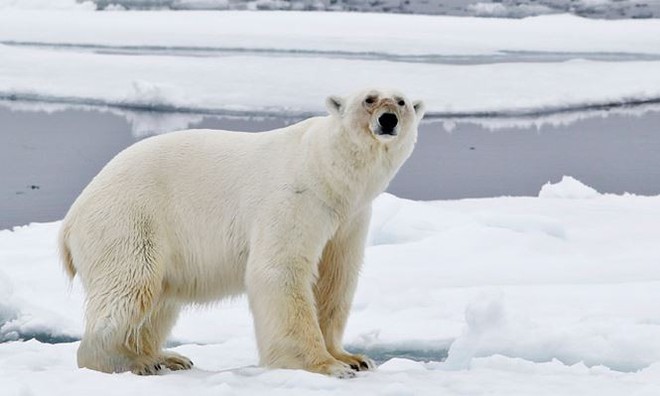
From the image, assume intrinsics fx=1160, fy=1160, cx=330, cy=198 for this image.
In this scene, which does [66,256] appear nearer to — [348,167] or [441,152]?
[348,167]

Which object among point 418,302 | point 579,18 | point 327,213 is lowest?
point 418,302

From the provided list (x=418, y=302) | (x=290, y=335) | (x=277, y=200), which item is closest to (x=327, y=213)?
(x=277, y=200)

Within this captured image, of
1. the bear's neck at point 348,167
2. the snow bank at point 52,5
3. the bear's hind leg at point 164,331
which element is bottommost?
the bear's hind leg at point 164,331

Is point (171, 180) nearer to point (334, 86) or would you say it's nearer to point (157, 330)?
point (157, 330)

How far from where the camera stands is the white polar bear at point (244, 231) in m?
3.40

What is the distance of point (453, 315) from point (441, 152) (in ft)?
20.7

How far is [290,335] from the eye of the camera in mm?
3381

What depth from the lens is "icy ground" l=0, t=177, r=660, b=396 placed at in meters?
3.21

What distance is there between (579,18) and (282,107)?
9.20 metres

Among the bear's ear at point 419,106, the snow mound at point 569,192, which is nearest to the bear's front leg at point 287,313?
the bear's ear at point 419,106

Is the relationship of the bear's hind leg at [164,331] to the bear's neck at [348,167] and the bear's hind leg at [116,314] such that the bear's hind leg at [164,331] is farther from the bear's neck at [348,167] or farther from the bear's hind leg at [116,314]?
the bear's neck at [348,167]

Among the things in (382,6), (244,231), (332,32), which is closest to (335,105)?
(244,231)

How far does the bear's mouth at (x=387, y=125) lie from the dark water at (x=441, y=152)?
5156 millimetres

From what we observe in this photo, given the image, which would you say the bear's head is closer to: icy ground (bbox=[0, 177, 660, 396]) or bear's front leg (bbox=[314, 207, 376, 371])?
bear's front leg (bbox=[314, 207, 376, 371])
